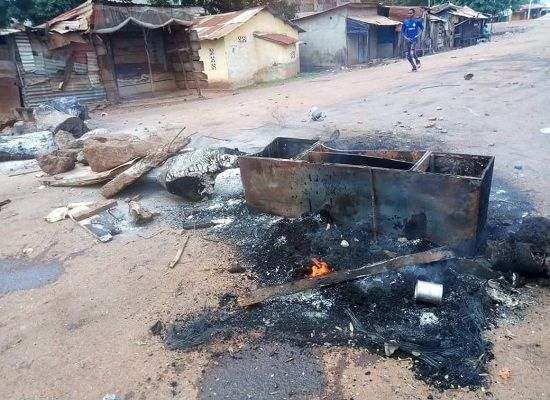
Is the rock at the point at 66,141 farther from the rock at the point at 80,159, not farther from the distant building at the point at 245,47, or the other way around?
the distant building at the point at 245,47

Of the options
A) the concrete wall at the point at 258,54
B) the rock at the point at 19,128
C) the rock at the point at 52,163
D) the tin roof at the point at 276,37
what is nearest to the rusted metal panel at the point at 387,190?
the rock at the point at 52,163

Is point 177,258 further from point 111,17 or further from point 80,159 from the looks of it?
point 111,17

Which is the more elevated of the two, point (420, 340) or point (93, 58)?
point (93, 58)

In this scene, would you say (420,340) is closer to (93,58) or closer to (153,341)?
(153,341)

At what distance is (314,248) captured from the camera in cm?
454

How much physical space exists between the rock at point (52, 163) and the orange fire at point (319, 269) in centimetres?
646

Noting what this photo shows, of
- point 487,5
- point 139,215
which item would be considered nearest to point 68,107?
point 139,215

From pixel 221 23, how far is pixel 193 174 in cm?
1643

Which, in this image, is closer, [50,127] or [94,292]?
[94,292]

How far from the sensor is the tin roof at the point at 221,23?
18.7m

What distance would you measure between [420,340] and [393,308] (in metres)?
0.41

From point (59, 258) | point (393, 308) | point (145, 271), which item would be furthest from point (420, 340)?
point (59, 258)

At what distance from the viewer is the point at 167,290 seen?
4.26m

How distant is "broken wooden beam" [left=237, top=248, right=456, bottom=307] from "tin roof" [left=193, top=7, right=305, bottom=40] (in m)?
16.9
